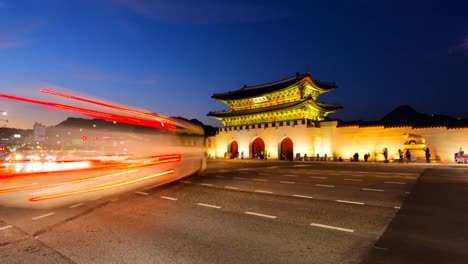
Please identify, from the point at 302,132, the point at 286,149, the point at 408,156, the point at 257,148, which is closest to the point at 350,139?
the point at 302,132

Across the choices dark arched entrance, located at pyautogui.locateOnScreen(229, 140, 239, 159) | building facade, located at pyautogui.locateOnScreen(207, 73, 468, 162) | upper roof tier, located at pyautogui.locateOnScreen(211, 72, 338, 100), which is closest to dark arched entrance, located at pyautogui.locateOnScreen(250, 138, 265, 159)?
building facade, located at pyautogui.locateOnScreen(207, 73, 468, 162)

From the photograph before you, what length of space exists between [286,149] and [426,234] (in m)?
37.7

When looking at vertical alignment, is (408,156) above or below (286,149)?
below

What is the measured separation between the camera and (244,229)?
21.6ft

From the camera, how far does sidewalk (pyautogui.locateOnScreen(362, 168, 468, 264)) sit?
472 centimetres

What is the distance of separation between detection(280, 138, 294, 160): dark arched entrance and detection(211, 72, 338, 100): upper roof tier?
8.47 metres

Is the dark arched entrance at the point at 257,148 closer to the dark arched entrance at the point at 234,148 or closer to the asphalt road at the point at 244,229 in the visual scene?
the dark arched entrance at the point at 234,148

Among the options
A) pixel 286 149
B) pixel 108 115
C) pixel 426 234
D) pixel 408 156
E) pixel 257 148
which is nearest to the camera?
pixel 426 234

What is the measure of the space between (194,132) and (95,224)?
15537 mm

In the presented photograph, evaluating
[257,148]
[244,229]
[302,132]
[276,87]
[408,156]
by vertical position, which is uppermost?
[276,87]

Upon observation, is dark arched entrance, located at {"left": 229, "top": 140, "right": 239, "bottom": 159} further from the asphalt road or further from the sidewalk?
the sidewalk

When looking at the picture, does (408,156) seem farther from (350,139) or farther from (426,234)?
(426,234)

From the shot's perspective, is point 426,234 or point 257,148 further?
point 257,148

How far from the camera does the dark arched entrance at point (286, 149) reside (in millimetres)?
42156
